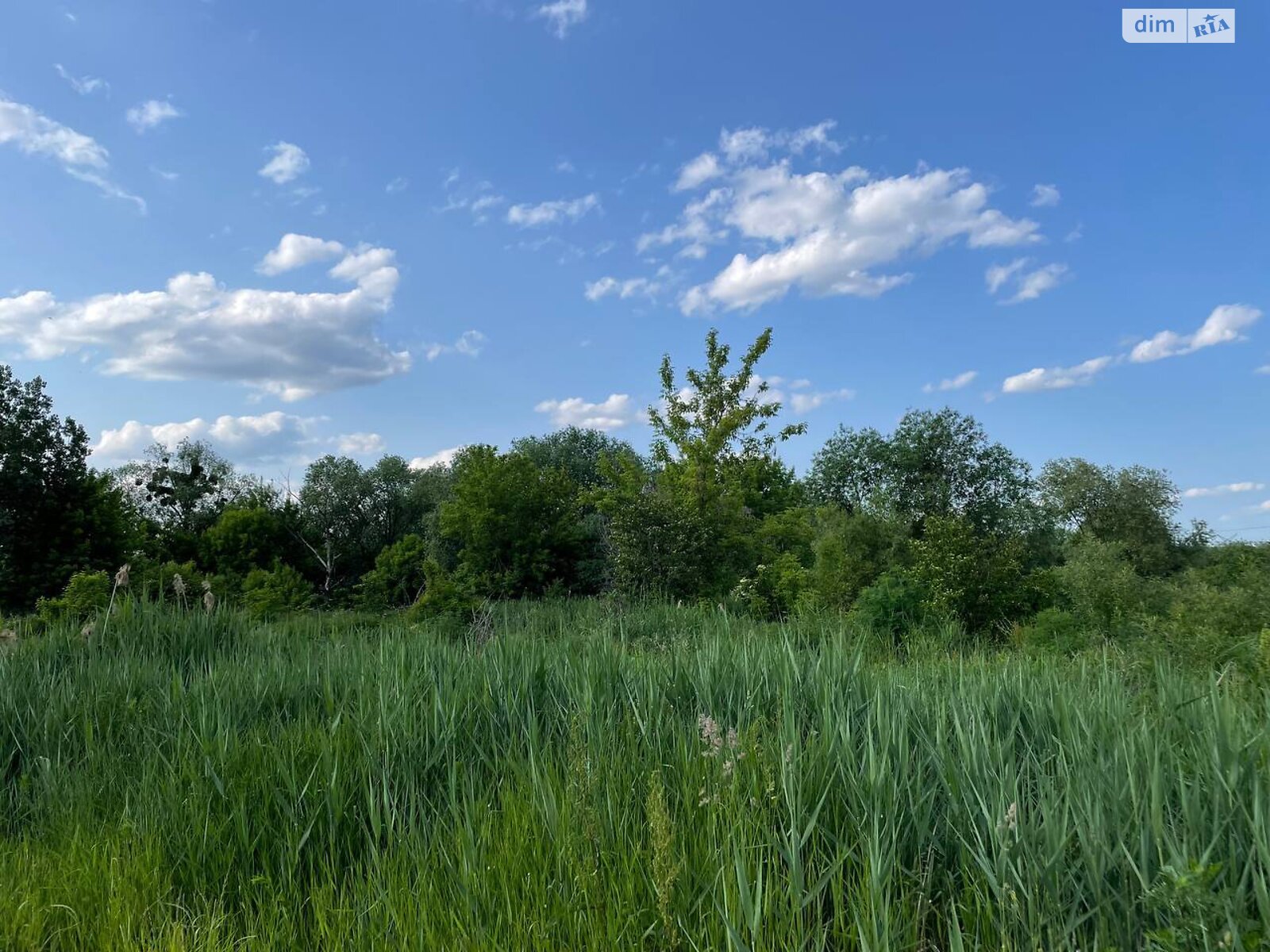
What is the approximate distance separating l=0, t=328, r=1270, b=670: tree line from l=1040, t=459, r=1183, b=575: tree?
8 centimetres

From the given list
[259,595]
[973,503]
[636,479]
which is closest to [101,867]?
[259,595]

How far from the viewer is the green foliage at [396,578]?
1902cm

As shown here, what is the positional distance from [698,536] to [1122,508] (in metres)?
A: 20.4

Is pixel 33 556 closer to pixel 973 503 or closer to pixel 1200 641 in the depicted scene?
pixel 1200 641

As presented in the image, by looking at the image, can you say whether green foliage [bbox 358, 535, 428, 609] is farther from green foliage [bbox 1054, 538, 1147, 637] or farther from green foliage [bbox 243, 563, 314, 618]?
green foliage [bbox 1054, 538, 1147, 637]

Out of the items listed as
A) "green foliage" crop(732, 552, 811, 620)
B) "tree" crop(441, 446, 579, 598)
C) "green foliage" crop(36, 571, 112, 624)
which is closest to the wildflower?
"green foliage" crop(36, 571, 112, 624)

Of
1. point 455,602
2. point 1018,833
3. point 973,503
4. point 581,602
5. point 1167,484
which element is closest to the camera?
point 1018,833

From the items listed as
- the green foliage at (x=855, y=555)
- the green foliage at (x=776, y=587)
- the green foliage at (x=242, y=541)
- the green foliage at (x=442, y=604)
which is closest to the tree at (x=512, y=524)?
the green foliage at (x=776, y=587)

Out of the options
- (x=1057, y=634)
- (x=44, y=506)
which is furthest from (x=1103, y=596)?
(x=44, y=506)

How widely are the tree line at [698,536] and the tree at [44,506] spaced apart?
0.18 feet

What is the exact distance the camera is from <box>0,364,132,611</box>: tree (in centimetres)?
1933

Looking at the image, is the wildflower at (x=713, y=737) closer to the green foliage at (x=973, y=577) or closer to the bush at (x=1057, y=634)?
the bush at (x=1057, y=634)

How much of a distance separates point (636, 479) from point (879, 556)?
5300 mm

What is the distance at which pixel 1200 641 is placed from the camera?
7.43 m
